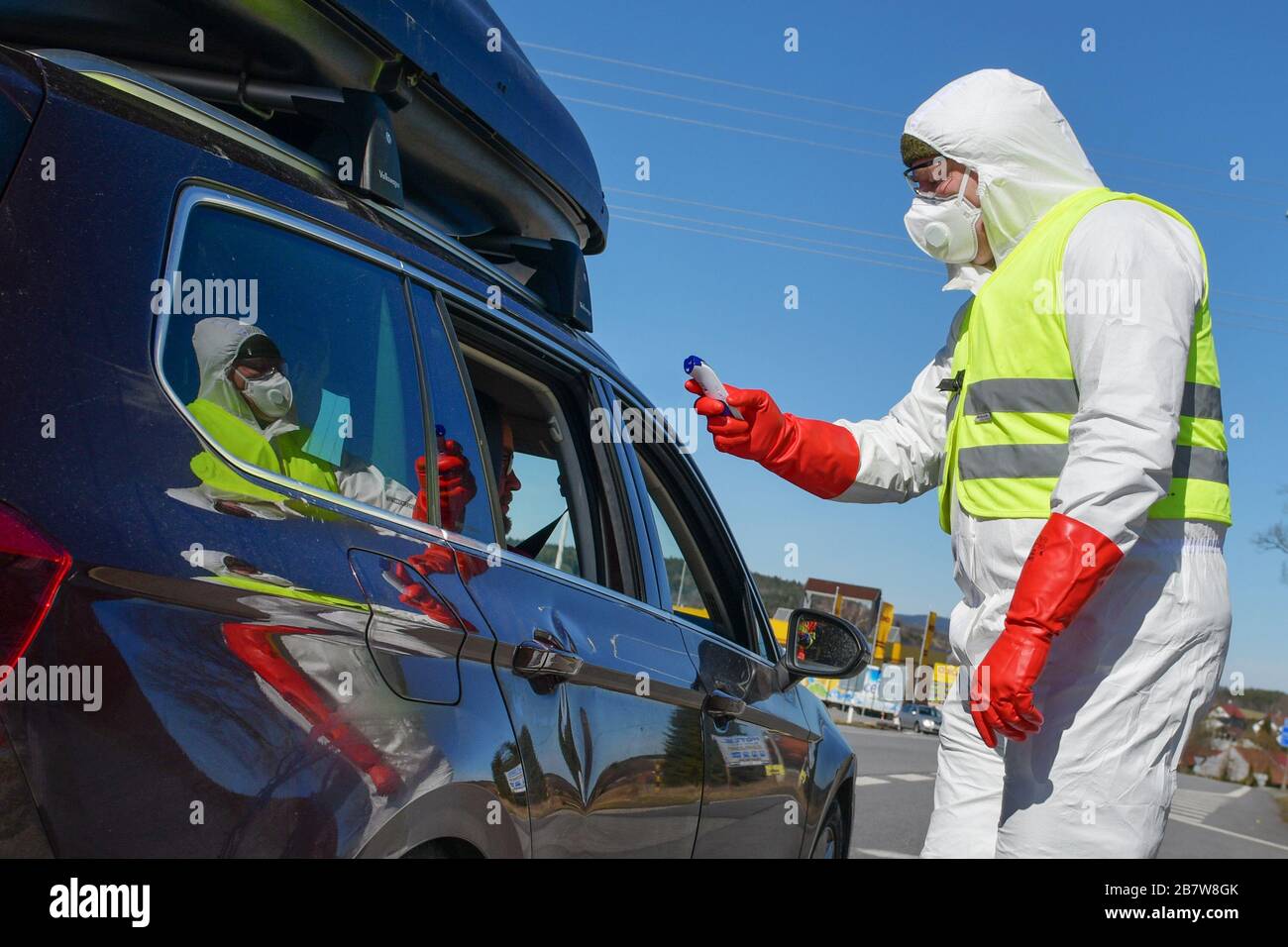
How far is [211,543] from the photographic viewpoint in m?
1.63

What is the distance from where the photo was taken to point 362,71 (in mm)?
2756

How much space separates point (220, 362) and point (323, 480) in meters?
0.27

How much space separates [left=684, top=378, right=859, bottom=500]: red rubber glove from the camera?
3475 mm

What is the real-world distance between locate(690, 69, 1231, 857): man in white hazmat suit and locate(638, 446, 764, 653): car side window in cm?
89

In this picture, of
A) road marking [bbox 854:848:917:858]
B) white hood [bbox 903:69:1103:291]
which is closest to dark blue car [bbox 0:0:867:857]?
white hood [bbox 903:69:1103:291]

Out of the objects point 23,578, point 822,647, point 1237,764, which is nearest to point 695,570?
point 822,647

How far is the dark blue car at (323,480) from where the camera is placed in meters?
1.48

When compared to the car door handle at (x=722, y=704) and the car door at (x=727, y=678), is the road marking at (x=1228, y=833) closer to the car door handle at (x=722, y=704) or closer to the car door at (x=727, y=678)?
the car door at (x=727, y=678)

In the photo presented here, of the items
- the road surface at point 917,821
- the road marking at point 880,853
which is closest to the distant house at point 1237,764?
the road surface at point 917,821

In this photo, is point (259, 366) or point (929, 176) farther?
point (929, 176)

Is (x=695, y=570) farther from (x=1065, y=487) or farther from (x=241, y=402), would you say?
(x=241, y=402)

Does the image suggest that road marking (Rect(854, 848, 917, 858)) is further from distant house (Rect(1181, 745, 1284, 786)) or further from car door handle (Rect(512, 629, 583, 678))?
distant house (Rect(1181, 745, 1284, 786))

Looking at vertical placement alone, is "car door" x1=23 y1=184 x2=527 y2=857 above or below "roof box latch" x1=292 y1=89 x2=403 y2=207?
below
